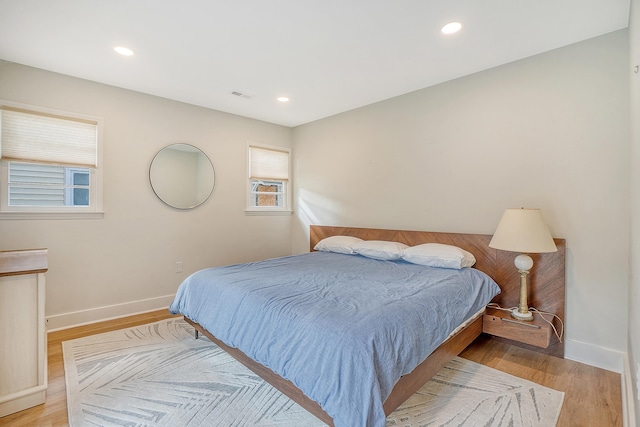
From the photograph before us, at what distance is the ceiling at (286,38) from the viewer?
79.4 inches

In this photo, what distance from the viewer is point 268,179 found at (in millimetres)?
4652

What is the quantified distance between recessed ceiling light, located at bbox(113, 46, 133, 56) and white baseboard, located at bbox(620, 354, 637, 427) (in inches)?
159

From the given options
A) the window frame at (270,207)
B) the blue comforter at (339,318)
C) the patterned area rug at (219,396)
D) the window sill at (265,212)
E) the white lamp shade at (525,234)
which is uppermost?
the window frame at (270,207)

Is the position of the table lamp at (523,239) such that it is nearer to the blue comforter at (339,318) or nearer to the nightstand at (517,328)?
the nightstand at (517,328)

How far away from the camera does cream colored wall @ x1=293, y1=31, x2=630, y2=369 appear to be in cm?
228

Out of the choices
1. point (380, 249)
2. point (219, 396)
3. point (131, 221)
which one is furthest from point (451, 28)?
point (131, 221)

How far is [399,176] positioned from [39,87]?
3761 mm

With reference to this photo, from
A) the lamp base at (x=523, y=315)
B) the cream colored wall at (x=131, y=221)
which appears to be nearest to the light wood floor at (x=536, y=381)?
the lamp base at (x=523, y=315)

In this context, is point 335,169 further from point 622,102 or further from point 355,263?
point 622,102

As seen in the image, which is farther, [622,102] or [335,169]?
[335,169]

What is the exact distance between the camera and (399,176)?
3607mm

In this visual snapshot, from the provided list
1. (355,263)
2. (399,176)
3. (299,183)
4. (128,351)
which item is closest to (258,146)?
(299,183)

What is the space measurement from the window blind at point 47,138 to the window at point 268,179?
191 centimetres

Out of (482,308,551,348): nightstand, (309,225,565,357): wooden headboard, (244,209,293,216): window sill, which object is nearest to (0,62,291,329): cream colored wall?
(244,209,293,216): window sill
